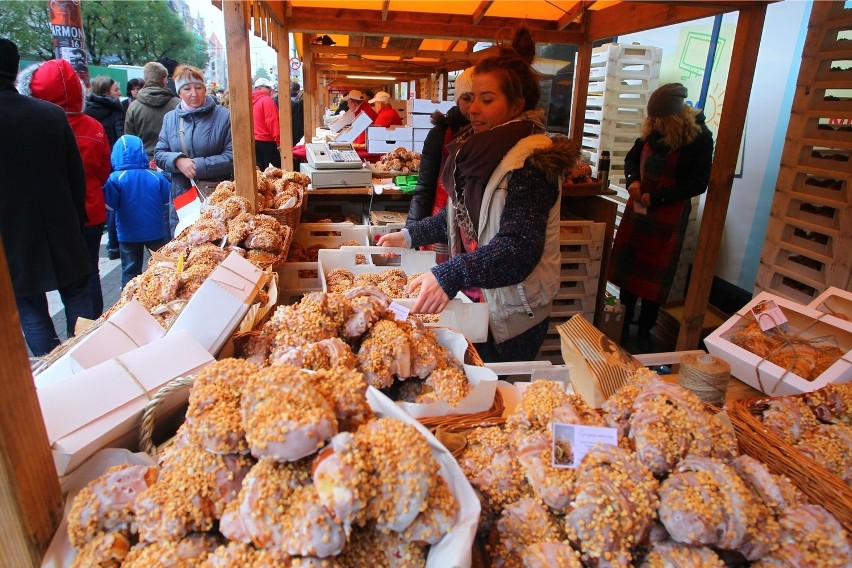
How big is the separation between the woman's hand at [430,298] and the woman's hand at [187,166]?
129 inches

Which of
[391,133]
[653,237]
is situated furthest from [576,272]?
[391,133]

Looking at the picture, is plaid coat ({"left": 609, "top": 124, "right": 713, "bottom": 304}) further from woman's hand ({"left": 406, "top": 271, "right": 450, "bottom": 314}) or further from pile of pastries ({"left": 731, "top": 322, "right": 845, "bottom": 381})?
woman's hand ({"left": 406, "top": 271, "right": 450, "bottom": 314})

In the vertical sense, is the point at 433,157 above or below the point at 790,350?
above

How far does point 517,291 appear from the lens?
2.10 m

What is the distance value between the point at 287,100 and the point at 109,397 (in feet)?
14.6

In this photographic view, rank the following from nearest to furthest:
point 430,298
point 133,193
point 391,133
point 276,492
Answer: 1. point 276,492
2. point 430,298
3. point 133,193
4. point 391,133

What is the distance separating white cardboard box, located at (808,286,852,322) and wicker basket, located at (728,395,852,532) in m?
1.02

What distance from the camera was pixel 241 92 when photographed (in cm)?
250

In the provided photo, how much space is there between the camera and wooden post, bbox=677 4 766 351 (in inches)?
108

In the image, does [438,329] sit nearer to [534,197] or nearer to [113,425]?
[534,197]

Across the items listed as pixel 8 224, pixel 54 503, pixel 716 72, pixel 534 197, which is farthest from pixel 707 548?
pixel 716 72

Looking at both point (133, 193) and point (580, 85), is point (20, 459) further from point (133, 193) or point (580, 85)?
point (580, 85)

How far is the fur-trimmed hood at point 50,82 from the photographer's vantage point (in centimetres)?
323

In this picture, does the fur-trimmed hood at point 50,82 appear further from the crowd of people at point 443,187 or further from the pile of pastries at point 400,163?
the pile of pastries at point 400,163
